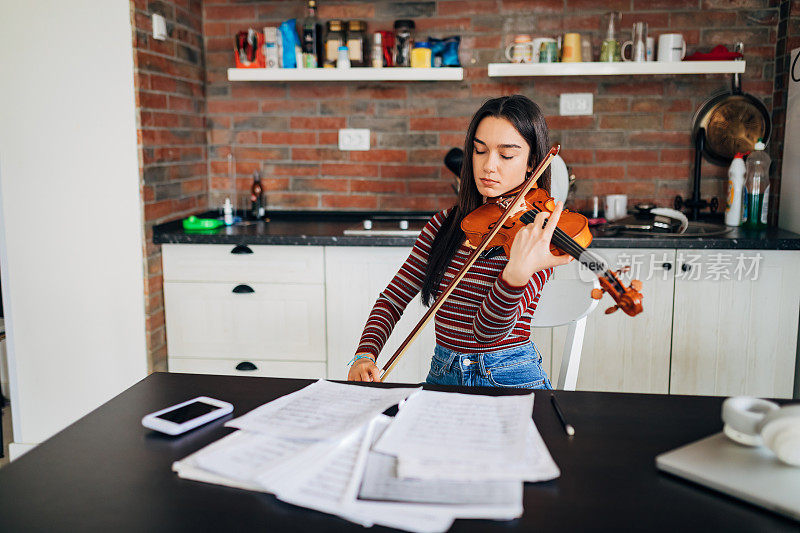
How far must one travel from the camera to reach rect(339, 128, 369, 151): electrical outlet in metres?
3.03

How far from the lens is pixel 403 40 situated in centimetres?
281

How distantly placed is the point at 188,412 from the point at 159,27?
79.4 inches

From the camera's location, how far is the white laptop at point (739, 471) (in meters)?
0.78

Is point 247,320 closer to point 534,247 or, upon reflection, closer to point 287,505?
point 534,247

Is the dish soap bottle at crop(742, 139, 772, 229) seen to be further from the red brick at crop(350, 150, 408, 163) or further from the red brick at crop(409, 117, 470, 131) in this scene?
the red brick at crop(350, 150, 408, 163)

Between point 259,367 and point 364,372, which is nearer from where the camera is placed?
point 364,372

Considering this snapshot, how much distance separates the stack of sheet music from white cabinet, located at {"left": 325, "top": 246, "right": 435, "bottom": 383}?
1467 millimetres

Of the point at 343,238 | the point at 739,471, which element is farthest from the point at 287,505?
the point at 343,238

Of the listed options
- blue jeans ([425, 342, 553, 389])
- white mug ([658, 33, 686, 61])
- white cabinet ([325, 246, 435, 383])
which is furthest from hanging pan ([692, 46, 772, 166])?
blue jeans ([425, 342, 553, 389])

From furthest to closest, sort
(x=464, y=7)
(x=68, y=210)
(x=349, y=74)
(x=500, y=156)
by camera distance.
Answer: (x=464, y=7), (x=349, y=74), (x=68, y=210), (x=500, y=156)

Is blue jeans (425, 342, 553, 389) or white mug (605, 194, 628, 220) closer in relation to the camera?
blue jeans (425, 342, 553, 389)

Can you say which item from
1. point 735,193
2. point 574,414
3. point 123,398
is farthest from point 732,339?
point 123,398

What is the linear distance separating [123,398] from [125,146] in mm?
1611

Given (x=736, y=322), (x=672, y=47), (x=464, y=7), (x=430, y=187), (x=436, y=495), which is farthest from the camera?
(x=430, y=187)
